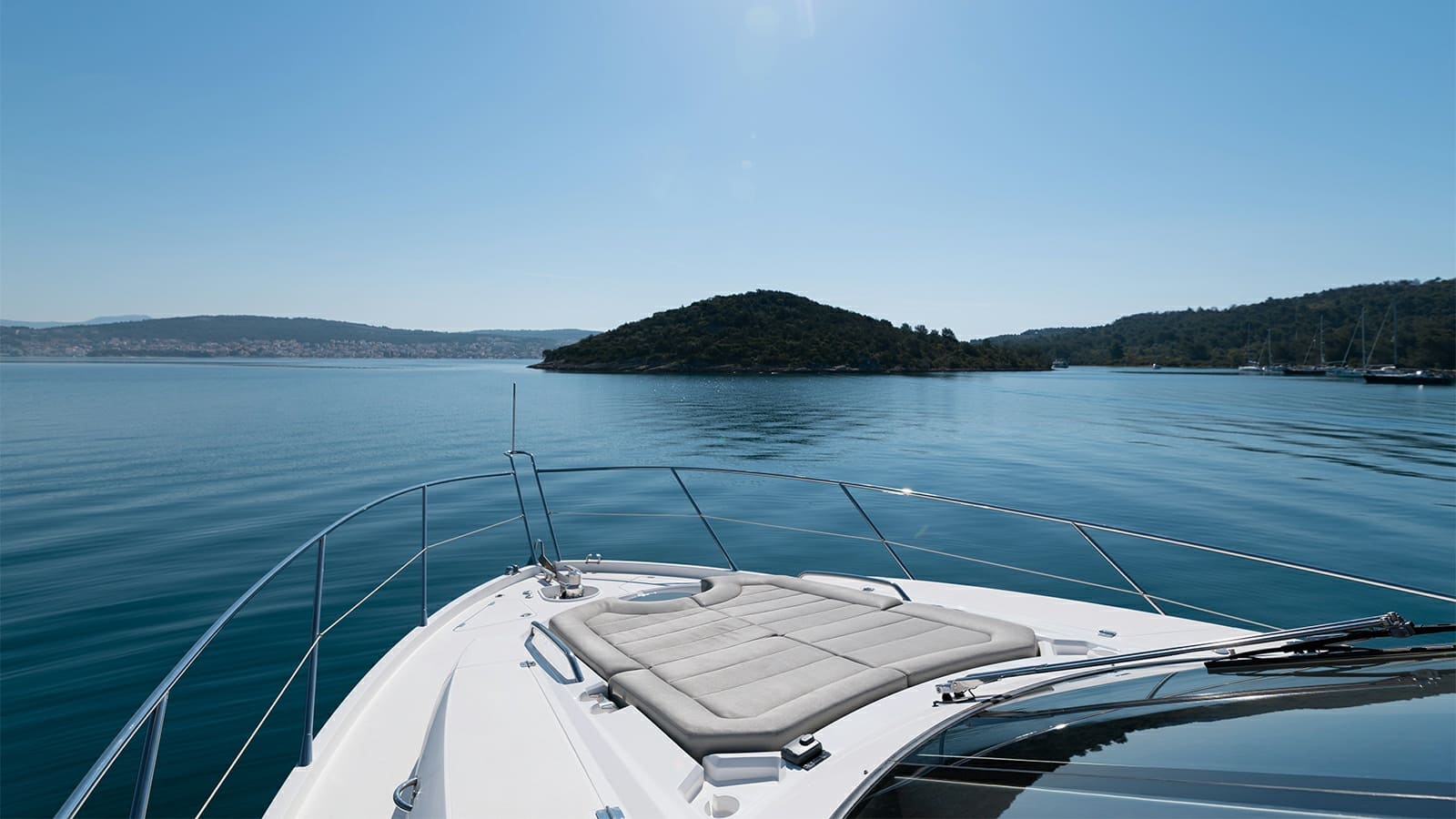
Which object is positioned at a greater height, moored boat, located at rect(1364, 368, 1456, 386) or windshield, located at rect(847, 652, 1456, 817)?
moored boat, located at rect(1364, 368, 1456, 386)

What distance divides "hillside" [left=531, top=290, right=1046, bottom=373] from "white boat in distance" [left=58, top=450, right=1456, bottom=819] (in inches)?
2900

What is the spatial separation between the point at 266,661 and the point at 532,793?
4892 mm

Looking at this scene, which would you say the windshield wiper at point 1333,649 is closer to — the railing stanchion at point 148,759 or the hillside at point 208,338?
the railing stanchion at point 148,759

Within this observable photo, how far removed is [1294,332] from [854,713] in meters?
120

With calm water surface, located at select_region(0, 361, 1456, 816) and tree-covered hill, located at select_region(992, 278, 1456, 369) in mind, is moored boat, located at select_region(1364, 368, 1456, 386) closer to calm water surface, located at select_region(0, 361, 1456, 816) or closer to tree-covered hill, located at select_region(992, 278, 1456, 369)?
tree-covered hill, located at select_region(992, 278, 1456, 369)

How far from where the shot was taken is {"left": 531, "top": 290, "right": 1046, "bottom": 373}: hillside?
78000 mm

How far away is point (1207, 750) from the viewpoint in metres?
1.41

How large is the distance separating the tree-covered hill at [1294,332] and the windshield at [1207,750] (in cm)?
9719

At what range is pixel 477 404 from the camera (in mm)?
37438

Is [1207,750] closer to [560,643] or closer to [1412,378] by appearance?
[560,643]

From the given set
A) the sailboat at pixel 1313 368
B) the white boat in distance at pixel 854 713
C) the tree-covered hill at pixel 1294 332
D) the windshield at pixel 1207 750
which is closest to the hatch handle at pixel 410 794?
the white boat in distance at pixel 854 713

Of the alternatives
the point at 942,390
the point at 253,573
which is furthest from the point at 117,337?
the point at 253,573

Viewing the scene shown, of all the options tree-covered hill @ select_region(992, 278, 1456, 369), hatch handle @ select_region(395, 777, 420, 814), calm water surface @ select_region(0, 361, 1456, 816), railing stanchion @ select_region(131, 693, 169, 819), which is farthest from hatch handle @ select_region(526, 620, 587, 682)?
tree-covered hill @ select_region(992, 278, 1456, 369)

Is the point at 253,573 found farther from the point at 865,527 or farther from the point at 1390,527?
the point at 1390,527
